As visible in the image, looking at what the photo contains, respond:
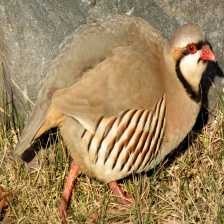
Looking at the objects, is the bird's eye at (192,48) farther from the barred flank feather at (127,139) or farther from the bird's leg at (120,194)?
the bird's leg at (120,194)

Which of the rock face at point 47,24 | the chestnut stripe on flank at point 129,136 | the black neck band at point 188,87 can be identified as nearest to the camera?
the chestnut stripe on flank at point 129,136

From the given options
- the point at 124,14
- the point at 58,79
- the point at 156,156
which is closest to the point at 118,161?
the point at 156,156

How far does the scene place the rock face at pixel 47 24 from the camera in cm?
468

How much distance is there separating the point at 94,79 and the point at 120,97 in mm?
153

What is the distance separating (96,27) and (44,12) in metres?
0.39

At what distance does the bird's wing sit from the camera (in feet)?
13.7

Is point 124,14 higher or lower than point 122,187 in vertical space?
higher

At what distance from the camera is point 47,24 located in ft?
15.4

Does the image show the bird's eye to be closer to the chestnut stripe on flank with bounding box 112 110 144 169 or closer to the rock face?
the chestnut stripe on flank with bounding box 112 110 144 169

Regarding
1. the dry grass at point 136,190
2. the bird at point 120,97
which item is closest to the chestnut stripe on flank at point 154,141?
the bird at point 120,97

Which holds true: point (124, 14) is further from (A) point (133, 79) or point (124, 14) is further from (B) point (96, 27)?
(A) point (133, 79)

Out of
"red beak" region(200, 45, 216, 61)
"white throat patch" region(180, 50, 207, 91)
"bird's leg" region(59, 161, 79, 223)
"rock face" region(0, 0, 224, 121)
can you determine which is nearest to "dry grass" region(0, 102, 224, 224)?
"bird's leg" region(59, 161, 79, 223)

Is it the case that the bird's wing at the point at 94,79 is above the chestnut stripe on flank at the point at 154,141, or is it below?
above

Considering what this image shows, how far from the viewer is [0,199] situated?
453cm
